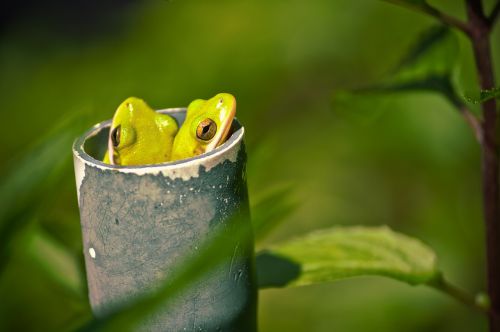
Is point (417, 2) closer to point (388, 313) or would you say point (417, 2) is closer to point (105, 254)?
point (105, 254)

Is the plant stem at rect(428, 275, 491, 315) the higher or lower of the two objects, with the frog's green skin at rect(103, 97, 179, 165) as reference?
lower

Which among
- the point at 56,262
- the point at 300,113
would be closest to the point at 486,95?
the point at 56,262

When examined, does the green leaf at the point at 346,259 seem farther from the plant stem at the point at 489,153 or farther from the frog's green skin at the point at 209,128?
the frog's green skin at the point at 209,128

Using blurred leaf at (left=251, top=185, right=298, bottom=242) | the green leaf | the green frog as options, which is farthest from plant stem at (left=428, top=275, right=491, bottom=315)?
the green frog

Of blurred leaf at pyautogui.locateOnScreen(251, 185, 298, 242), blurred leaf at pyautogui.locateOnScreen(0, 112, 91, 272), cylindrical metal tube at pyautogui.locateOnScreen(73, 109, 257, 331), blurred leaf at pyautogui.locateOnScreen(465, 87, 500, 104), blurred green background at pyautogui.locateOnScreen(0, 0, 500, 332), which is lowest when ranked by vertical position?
blurred green background at pyautogui.locateOnScreen(0, 0, 500, 332)

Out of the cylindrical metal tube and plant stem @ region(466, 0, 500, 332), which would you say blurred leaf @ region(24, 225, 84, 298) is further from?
plant stem @ region(466, 0, 500, 332)

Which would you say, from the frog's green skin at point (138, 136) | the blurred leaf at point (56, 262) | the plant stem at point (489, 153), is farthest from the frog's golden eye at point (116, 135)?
the plant stem at point (489, 153)

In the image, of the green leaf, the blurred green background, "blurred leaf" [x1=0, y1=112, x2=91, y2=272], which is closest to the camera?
"blurred leaf" [x1=0, y1=112, x2=91, y2=272]
